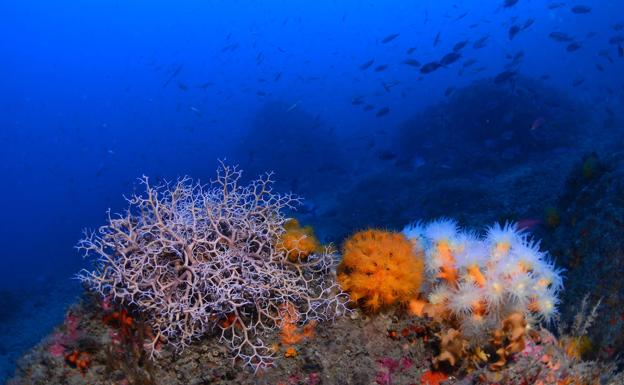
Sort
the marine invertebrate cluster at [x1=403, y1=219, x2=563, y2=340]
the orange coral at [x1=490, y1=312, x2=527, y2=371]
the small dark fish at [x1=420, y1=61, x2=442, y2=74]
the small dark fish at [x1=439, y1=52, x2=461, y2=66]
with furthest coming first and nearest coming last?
the small dark fish at [x1=439, y1=52, x2=461, y2=66] < the small dark fish at [x1=420, y1=61, x2=442, y2=74] < the marine invertebrate cluster at [x1=403, y1=219, x2=563, y2=340] < the orange coral at [x1=490, y1=312, x2=527, y2=371]

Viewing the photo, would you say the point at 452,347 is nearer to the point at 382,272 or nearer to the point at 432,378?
the point at 432,378

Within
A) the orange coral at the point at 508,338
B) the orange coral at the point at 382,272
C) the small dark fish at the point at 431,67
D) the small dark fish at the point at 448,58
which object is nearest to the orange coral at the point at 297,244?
the orange coral at the point at 382,272

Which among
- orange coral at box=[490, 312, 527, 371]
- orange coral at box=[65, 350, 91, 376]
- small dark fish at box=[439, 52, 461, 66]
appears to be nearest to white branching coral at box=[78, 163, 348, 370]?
orange coral at box=[65, 350, 91, 376]

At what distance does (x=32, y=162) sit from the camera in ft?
263

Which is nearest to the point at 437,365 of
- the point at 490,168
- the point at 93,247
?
the point at 93,247

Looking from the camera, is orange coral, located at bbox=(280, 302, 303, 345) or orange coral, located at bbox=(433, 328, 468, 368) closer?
orange coral, located at bbox=(433, 328, 468, 368)

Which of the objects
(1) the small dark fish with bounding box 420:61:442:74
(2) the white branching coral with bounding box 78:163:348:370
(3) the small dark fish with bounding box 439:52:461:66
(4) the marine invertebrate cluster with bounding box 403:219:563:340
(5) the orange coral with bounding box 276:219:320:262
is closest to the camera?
(2) the white branching coral with bounding box 78:163:348:370

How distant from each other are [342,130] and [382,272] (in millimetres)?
37068

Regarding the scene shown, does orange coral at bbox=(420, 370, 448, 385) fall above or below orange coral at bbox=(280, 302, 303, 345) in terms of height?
below

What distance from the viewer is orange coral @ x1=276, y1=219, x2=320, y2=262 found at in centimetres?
313

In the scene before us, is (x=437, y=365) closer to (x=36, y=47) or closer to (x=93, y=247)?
(x=93, y=247)

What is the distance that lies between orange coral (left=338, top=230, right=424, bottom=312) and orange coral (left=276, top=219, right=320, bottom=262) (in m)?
0.32

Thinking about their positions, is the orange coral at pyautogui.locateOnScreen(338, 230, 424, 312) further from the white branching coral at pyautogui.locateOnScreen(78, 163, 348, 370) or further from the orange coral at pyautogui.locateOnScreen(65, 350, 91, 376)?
the orange coral at pyautogui.locateOnScreen(65, 350, 91, 376)

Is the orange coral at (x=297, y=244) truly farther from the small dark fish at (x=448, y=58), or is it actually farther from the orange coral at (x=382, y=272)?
the small dark fish at (x=448, y=58)
